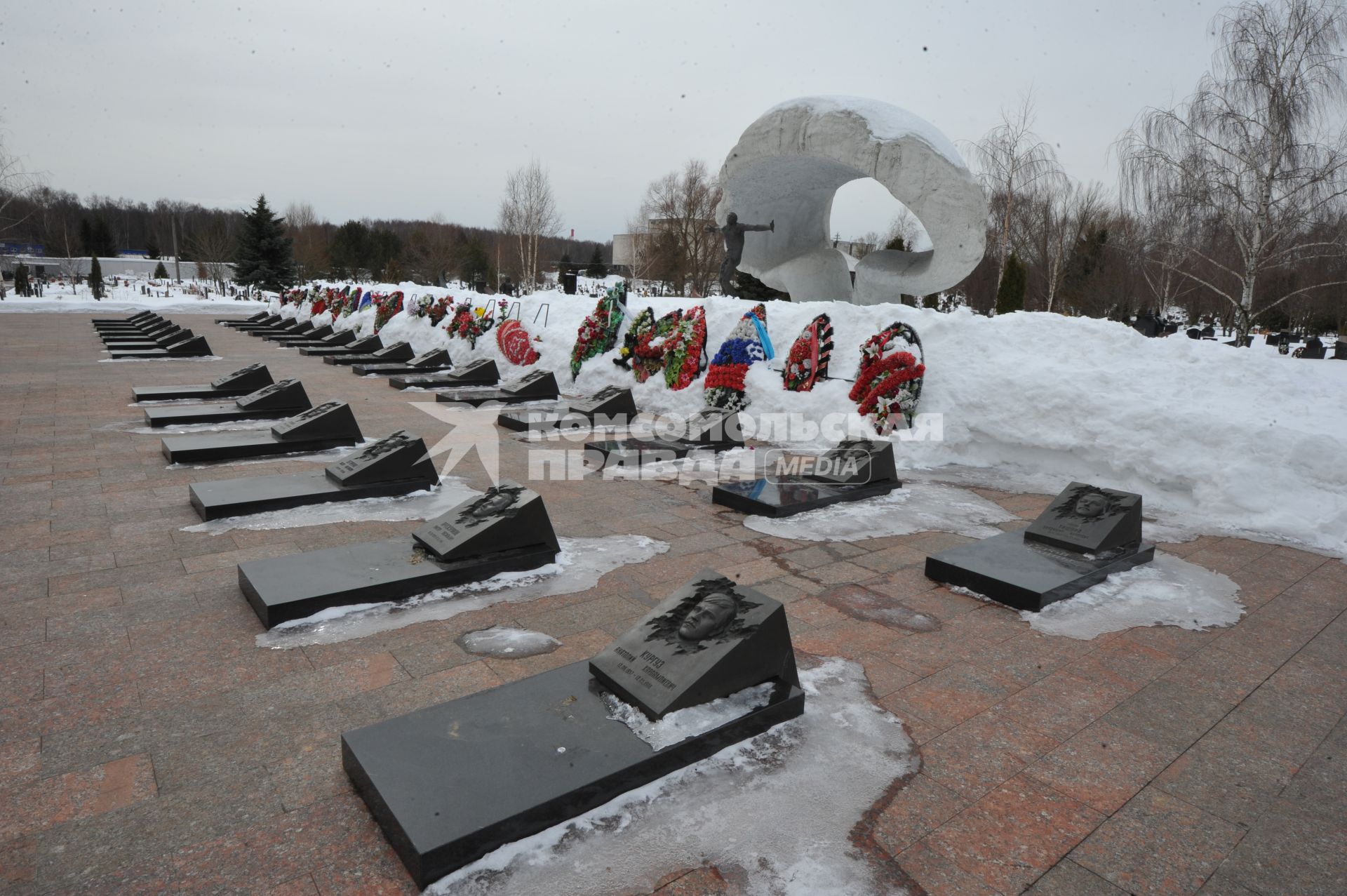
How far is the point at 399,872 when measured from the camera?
2.39 metres

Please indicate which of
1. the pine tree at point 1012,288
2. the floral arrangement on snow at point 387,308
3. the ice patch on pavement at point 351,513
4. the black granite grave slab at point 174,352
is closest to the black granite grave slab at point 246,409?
the ice patch on pavement at point 351,513

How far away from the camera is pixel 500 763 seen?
8.96ft

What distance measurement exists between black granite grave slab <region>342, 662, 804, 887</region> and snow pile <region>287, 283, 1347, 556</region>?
5987 millimetres

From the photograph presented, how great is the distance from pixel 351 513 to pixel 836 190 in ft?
43.1

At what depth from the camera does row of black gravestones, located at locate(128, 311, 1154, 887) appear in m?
2.60

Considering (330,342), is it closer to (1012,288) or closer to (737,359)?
(737,359)

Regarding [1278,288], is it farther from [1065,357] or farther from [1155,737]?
[1155,737]

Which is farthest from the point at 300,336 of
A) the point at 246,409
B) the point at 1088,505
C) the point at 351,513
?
the point at 1088,505

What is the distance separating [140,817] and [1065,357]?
963 centimetres

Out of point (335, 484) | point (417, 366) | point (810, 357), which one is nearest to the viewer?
point (335, 484)

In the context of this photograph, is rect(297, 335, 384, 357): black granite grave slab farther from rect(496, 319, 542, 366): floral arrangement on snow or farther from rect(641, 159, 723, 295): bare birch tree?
rect(641, 159, 723, 295): bare birch tree

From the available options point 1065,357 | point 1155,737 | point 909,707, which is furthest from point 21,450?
point 1065,357

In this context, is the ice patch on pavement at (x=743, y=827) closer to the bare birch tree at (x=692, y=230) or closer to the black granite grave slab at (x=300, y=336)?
the black granite grave slab at (x=300, y=336)

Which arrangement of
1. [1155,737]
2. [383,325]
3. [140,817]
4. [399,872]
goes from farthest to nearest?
1. [383,325]
2. [1155,737]
3. [140,817]
4. [399,872]
